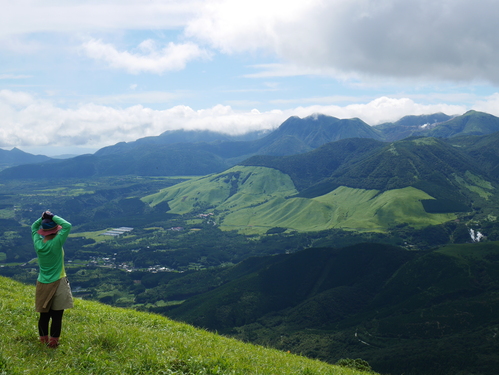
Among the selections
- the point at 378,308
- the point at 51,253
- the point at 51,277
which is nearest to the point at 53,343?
the point at 51,277

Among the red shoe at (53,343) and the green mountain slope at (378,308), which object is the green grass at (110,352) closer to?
the red shoe at (53,343)

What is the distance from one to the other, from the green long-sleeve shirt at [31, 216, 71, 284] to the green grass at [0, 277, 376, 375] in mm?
2696

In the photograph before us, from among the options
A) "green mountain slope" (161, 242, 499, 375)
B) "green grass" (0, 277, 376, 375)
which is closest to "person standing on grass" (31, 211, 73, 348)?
"green grass" (0, 277, 376, 375)

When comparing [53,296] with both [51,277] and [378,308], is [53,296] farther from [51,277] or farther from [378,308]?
[378,308]

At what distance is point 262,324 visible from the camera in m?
154

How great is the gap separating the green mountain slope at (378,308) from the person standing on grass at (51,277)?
106 m

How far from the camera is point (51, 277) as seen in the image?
14633mm

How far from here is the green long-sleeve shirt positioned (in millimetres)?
14383

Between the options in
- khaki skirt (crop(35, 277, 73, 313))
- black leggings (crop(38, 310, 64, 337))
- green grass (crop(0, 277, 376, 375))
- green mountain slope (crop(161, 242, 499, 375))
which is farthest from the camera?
green mountain slope (crop(161, 242, 499, 375))

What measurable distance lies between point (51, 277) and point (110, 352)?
379 centimetres

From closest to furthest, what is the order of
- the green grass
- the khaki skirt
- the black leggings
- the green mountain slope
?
the green grass, the khaki skirt, the black leggings, the green mountain slope

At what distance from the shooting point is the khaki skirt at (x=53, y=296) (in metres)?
14.3

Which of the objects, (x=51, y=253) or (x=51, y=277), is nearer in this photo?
(x=51, y=253)

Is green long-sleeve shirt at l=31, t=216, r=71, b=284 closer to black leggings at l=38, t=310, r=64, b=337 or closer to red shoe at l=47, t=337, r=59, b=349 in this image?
black leggings at l=38, t=310, r=64, b=337
